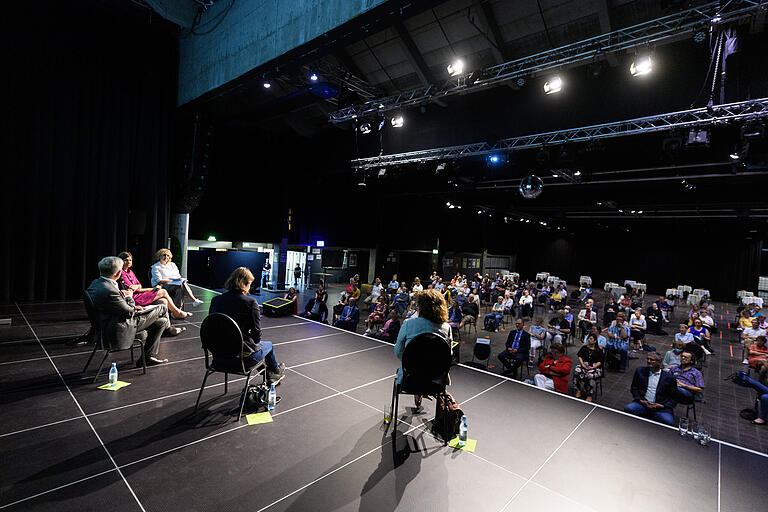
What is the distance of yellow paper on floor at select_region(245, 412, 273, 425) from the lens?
2801mm

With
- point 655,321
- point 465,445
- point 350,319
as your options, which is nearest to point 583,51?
point 465,445

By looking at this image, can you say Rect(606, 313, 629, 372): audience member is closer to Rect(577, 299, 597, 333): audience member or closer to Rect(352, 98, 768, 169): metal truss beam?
Rect(577, 299, 597, 333): audience member

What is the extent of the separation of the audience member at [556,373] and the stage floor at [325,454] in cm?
158

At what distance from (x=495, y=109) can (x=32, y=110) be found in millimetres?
9445

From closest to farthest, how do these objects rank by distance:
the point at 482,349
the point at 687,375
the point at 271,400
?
the point at 271,400 → the point at 687,375 → the point at 482,349

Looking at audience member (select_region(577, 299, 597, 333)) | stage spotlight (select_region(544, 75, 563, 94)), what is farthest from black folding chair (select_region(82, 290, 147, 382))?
audience member (select_region(577, 299, 597, 333))

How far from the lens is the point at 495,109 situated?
814 centimetres

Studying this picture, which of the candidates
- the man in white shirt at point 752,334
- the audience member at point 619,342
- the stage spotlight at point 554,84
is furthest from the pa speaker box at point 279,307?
the man in white shirt at point 752,334

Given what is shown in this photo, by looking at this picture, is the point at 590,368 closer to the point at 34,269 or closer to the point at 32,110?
the point at 34,269

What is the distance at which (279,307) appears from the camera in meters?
6.96

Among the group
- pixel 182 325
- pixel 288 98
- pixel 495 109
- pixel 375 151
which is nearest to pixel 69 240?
pixel 182 325

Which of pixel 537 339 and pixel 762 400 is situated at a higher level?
pixel 537 339

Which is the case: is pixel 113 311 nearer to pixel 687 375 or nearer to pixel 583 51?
pixel 583 51

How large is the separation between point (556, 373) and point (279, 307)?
506 cm
